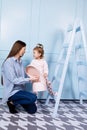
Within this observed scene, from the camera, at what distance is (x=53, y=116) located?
324cm

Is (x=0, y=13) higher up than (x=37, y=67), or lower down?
higher up

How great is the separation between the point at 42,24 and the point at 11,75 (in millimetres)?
1231

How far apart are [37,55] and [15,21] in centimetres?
78

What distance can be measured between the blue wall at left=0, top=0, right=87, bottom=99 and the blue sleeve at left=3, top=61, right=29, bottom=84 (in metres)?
0.74

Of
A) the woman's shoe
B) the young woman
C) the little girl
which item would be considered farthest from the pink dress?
the woman's shoe

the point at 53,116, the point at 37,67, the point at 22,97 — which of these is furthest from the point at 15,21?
the point at 53,116

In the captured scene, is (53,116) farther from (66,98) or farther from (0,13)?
(0,13)

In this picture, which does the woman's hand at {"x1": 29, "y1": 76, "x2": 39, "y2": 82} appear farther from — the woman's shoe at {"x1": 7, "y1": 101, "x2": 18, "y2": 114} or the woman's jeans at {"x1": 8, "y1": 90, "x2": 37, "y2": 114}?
the woman's shoe at {"x1": 7, "y1": 101, "x2": 18, "y2": 114}

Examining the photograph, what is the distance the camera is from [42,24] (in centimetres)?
411

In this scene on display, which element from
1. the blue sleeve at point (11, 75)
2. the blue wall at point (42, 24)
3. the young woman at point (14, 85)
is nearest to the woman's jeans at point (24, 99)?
the young woman at point (14, 85)

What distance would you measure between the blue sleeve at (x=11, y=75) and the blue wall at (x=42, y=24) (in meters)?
0.74

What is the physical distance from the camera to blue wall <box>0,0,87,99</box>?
3975mm

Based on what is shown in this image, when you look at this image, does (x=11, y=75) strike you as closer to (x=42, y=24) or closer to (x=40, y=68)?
(x=40, y=68)

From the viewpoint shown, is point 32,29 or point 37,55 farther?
point 32,29
